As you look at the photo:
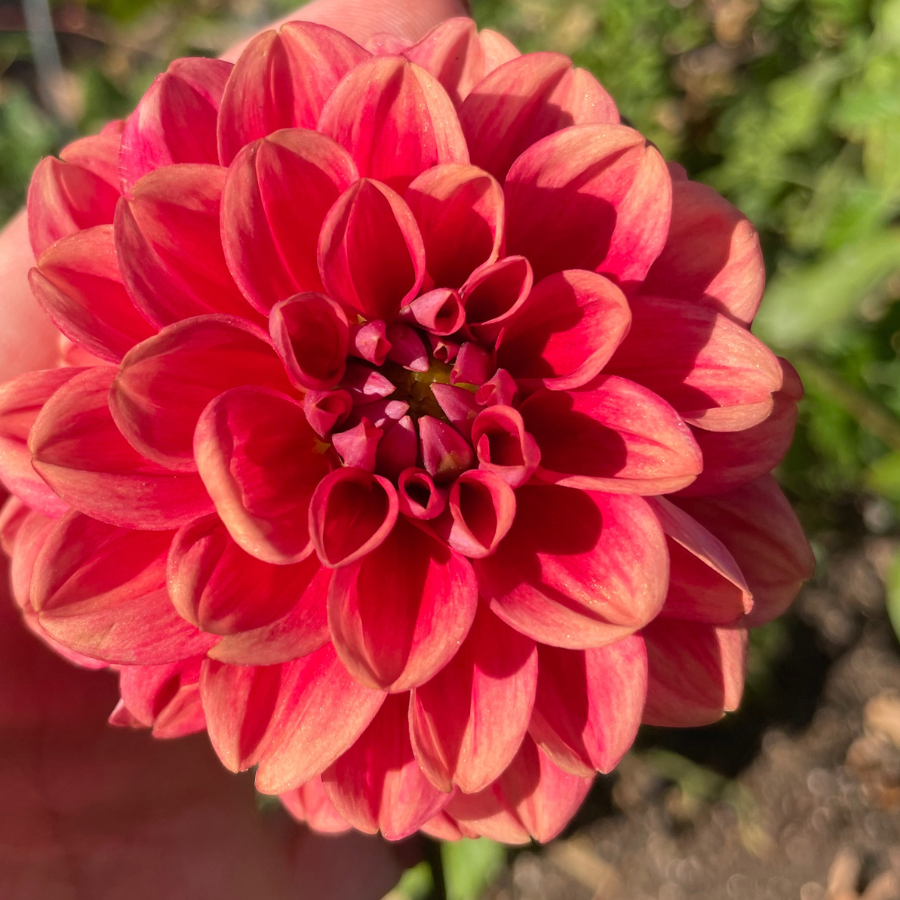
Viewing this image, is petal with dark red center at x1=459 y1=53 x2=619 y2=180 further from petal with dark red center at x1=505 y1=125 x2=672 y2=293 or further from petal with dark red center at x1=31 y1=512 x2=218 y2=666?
petal with dark red center at x1=31 y1=512 x2=218 y2=666

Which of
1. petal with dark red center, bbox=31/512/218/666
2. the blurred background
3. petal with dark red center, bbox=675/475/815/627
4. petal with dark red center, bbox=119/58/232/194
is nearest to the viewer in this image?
A: petal with dark red center, bbox=31/512/218/666

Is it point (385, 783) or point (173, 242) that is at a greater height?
point (173, 242)

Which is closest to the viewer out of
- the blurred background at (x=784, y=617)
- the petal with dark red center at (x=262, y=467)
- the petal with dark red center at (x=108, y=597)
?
the petal with dark red center at (x=262, y=467)

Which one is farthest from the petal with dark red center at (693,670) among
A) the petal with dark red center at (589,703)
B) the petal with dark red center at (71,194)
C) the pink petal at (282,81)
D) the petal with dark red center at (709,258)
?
the petal with dark red center at (71,194)

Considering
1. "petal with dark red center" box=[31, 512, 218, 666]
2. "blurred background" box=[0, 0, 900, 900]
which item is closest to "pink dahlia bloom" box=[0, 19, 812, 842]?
"petal with dark red center" box=[31, 512, 218, 666]

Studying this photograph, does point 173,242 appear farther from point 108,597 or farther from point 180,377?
point 108,597

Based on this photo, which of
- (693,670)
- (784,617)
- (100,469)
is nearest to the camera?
(100,469)

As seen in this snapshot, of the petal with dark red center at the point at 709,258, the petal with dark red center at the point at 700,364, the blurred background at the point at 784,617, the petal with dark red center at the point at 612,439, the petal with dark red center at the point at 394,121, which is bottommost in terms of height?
the blurred background at the point at 784,617

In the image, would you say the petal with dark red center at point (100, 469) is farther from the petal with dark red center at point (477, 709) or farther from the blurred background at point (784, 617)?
the blurred background at point (784, 617)

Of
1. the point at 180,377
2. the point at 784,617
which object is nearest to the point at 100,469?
the point at 180,377
